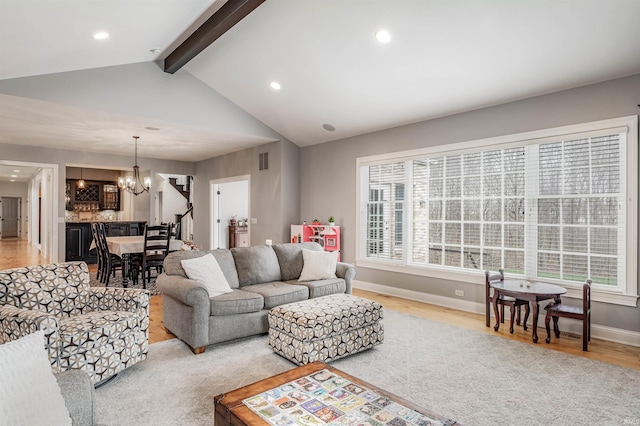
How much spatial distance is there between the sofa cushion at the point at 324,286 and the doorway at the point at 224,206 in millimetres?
4757

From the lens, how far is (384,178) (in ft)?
19.8

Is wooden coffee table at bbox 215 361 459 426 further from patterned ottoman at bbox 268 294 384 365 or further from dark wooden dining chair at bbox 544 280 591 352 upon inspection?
dark wooden dining chair at bbox 544 280 591 352

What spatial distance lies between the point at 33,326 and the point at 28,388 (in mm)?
1461

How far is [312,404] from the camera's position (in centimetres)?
184

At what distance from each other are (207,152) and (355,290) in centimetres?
463

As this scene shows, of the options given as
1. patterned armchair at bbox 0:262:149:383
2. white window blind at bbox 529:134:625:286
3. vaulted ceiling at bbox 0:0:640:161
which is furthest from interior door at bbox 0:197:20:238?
white window blind at bbox 529:134:625:286

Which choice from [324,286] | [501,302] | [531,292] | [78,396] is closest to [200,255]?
[324,286]

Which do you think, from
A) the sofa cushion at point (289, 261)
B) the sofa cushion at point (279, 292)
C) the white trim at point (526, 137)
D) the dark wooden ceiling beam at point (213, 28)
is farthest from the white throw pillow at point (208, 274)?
the white trim at point (526, 137)

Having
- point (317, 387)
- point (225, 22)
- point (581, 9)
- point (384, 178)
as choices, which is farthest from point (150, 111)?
point (581, 9)

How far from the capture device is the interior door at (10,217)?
53.6 ft

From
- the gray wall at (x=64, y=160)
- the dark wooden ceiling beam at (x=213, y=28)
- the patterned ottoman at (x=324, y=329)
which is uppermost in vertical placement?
the dark wooden ceiling beam at (x=213, y=28)

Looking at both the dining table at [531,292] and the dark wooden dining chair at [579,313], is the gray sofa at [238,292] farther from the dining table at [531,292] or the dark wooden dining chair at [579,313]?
the dark wooden dining chair at [579,313]

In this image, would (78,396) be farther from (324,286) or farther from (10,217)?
(10,217)

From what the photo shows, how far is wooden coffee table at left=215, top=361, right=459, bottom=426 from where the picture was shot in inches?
66.9
